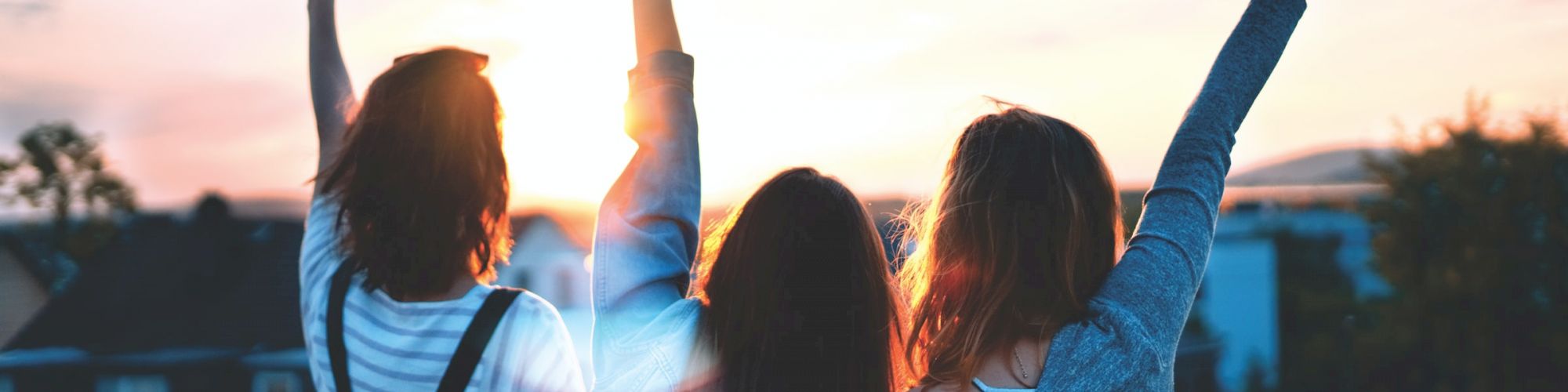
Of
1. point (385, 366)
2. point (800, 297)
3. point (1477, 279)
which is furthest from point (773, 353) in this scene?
point (1477, 279)

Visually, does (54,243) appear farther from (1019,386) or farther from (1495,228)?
(1495,228)

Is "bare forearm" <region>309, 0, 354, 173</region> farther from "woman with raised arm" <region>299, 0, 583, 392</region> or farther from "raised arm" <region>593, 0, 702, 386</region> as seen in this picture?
"raised arm" <region>593, 0, 702, 386</region>

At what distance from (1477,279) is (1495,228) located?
46.8 inches

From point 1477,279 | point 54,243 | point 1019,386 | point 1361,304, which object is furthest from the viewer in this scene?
point 1361,304

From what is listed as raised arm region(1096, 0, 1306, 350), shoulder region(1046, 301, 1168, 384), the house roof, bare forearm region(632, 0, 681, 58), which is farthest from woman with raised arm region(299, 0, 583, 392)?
the house roof

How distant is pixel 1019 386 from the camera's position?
1.25 metres

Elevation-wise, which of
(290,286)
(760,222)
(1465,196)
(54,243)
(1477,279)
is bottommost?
(54,243)

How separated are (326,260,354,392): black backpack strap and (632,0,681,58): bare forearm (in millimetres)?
572

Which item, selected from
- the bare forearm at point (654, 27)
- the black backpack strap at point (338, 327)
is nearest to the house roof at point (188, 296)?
the black backpack strap at point (338, 327)

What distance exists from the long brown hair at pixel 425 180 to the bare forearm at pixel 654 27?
0.87ft

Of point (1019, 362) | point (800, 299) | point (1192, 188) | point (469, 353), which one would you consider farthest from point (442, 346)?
point (1192, 188)

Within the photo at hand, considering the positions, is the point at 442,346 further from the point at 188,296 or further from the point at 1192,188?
the point at 188,296

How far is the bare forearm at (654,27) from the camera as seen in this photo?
1417mm

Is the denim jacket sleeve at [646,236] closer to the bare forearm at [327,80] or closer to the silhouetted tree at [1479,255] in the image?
the bare forearm at [327,80]
